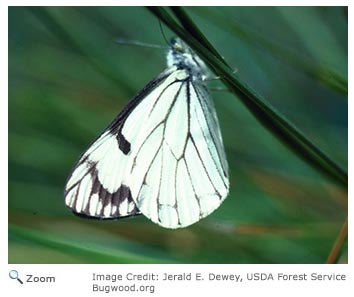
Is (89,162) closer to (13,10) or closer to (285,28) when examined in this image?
(13,10)

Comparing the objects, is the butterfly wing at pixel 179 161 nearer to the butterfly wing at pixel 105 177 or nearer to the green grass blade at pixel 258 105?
the butterfly wing at pixel 105 177

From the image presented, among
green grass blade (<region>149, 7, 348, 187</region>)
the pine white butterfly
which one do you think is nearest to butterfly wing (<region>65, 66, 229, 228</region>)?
the pine white butterfly

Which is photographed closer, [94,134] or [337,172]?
[337,172]

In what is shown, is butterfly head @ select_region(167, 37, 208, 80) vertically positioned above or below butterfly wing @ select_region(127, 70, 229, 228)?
→ above

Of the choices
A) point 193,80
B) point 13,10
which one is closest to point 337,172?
point 193,80

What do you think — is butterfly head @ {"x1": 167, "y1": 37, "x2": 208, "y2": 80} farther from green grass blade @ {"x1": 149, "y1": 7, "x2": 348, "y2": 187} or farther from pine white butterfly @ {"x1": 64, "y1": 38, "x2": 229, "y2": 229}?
green grass blade @ {"x1": 149, "y1": 7, "x2": 348, "y2": 187}

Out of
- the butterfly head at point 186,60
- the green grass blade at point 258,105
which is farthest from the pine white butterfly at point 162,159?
the green grass blade at point 258,105

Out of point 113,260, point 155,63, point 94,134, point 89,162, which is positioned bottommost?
point 113,260
